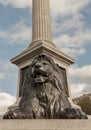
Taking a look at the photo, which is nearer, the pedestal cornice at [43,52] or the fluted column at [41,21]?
the pedestal cornice at [43,52]

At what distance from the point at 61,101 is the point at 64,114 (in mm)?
426

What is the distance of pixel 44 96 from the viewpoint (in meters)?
6.09

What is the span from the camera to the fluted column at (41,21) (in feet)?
68.2

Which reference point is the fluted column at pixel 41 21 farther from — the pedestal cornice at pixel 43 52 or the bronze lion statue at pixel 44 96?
the bronze lion statue at pixel 44 96

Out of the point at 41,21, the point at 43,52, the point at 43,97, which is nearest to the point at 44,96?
the point at 43,97

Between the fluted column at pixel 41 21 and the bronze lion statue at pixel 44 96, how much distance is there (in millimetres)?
14174

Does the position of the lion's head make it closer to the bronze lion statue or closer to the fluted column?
the bronze lion statue
